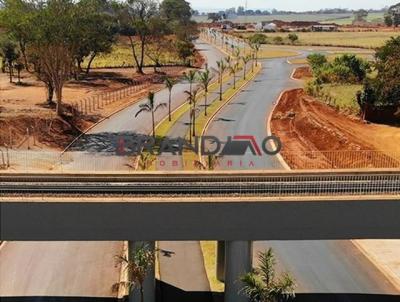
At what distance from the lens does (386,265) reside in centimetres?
3148

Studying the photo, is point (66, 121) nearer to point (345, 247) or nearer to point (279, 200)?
point (345, 247)

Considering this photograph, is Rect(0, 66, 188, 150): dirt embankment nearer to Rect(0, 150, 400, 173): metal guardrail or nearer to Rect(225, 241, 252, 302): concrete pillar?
Rect(0, 150, 400, 173): metal guardrail

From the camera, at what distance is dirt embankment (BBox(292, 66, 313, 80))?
97.1m

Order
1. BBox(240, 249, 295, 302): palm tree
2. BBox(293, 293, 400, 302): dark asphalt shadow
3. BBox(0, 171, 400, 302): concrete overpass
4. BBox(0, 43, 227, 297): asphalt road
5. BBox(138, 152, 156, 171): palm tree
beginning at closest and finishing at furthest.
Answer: BBox(240, 249, 295, 302): palm tree, BBox(0, 171, 400, 302): concrete overpass, BBox(293, 293, 400, 302): dark asphalt shadow, BBox(0, 43, 227, 297): asphalt road, BBox(138, 152, 156, 171): palm tree

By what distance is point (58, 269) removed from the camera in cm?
3069

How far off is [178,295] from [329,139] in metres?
30.7

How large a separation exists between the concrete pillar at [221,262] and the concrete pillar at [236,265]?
9.57 feet

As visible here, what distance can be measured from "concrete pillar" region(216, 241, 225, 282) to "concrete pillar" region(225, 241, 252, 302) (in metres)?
2.92

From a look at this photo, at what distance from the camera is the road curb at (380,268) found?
2982 centimetres

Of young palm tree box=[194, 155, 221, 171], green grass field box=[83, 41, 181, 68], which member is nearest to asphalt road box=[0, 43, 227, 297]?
young palm tree box=[194, 155, 221, 171]

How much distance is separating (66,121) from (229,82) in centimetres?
3754

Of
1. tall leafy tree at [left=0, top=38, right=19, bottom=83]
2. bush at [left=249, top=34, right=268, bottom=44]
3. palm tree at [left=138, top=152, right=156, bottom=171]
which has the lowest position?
palm tree at [left=138, top=152, right=156, bottom=171]

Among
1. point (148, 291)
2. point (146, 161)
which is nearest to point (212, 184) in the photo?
point (148, 291)

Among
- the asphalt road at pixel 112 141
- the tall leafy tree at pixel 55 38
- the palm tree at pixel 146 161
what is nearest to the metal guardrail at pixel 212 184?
the palm tree at pixel 146 161
